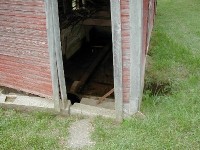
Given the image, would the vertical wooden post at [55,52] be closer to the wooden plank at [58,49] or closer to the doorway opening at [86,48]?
the wooden plank at [58,49]

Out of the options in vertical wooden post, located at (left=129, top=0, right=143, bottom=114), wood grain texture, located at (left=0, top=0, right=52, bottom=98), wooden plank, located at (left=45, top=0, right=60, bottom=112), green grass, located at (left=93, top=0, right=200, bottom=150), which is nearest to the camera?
vertical wooden post, located at (left=129, top=0, right=143, bottom=114)

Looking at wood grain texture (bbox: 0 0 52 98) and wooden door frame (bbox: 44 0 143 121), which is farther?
wood grain texture (bbox: 0 0 52 98)

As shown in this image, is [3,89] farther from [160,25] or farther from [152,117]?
[160,25]

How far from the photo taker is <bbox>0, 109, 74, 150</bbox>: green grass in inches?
217

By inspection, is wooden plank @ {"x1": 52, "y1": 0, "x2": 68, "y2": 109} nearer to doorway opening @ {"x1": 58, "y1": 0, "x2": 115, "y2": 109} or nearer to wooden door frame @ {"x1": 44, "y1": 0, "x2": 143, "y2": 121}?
wooden door frame @ {"x1": 44, "y1": 0, "x2": 143, "y2": 121}

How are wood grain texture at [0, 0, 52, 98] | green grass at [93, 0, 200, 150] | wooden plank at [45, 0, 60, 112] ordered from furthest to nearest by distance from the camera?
wood grain texture at [0, 0, 52, 98], wooden plank at [45, 0, 60, 112], green grass at [93, 0, 200, 150]

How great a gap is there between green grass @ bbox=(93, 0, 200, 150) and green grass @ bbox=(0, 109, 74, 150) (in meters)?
0.65

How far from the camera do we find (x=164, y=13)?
1446 centimetres

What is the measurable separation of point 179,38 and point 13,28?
6409mm

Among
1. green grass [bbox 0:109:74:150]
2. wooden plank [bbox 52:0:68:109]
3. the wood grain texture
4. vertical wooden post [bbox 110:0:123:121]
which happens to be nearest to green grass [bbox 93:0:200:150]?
vertical wooden post [bbox 110:0:123:121]

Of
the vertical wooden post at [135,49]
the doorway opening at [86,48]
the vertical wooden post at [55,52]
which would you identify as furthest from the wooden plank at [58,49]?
the vertical wooden post at [135,49]

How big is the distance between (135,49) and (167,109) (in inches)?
60.0

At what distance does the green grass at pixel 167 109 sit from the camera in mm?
5441

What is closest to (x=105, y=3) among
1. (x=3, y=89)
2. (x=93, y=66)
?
(x=93, y=66)
